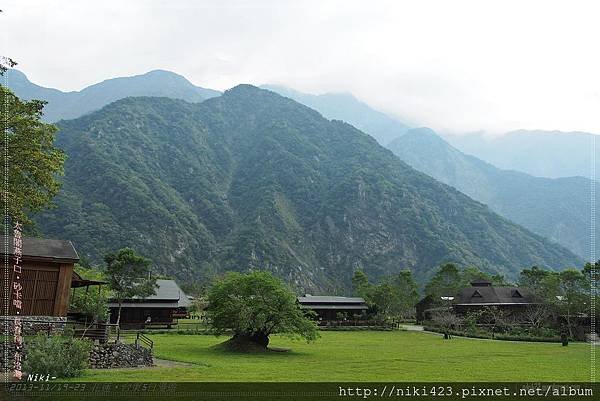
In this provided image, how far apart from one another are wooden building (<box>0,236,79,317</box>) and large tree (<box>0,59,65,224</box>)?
268cm

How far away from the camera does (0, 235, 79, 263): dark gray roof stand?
936 inches

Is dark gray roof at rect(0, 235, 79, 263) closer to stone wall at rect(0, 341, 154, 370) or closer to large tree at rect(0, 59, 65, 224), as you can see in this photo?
large tree at rect(0, 59, 65, 224)

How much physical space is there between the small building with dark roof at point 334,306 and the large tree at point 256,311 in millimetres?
41720

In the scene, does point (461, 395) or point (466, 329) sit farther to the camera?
point (466, 329)

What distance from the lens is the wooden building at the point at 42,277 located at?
23.5 m

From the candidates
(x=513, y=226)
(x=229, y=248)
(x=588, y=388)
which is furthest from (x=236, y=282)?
(x=513, y=226)

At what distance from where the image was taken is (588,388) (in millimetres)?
17297

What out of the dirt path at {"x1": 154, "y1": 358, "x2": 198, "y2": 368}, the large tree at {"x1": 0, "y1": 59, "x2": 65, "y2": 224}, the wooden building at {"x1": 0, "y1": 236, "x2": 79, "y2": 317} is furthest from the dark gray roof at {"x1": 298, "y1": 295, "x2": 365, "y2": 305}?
the large tree at {"x1": 0, "y1": 59, "x2": 65, "y2": 224}

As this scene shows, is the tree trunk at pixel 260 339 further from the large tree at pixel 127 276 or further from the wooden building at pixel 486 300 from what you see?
the wooden building at pixel 486 300

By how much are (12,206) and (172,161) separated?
580ft

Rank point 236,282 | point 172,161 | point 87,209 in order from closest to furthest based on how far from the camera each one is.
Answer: point 236,282 → point 87,209 → point 172,161

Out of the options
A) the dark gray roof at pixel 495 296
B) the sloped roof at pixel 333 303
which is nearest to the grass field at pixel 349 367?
the dark gray roof at pixel 495 296

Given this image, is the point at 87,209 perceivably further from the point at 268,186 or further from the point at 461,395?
the point at 461,395

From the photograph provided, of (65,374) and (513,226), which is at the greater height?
(513,226)
